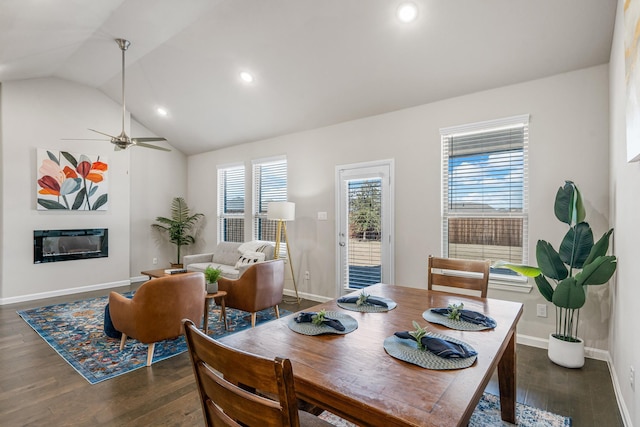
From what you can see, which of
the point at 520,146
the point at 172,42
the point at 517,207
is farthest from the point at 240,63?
the point at 517,207

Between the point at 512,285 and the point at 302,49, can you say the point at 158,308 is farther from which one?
the point at 512,285

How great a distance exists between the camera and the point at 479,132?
142 inches

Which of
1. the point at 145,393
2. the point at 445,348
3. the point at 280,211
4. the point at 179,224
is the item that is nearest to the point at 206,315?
the point at 145,393

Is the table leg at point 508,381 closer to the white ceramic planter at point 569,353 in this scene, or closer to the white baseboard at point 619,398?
the white baseboard at point 619,398

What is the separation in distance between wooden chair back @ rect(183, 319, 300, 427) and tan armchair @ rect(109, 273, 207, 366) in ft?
6.50

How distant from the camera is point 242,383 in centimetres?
84

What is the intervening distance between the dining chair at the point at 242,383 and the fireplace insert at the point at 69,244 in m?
5.77

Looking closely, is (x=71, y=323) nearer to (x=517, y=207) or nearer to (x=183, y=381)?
(x=183, y=381)

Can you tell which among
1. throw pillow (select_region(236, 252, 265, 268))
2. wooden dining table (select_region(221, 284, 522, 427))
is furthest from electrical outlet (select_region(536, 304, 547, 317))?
throw pillow (select_region(236, 252, 265, 268))

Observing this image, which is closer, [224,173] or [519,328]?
[519,328]

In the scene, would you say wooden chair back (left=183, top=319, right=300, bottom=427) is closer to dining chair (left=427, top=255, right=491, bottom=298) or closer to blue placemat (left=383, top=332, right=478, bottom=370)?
blue placemat (left=383, top=332, right=478, bottom=370)

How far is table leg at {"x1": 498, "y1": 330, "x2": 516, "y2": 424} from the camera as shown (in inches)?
73.5

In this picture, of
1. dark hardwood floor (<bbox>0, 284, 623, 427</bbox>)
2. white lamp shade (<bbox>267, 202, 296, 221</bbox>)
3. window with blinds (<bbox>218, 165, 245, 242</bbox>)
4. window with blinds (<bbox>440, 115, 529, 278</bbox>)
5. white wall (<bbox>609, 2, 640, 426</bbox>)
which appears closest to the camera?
white wall (<bbox>609, 2, 640, 426</bbox>)

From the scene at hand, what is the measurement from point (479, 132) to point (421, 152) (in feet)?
2.19
